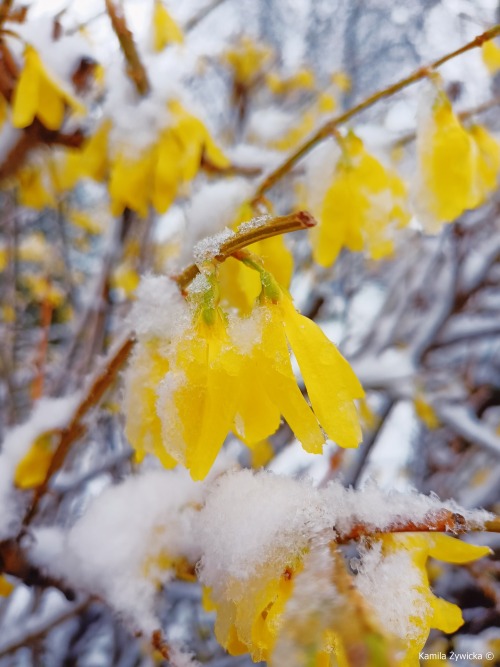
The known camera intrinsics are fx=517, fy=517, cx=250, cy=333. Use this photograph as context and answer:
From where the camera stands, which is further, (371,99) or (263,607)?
(371,99)

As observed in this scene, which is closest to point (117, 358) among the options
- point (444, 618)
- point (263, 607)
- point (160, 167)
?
point (263, 607)

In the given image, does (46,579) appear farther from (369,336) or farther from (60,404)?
(369,336)

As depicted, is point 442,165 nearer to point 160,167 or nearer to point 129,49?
point 160,167

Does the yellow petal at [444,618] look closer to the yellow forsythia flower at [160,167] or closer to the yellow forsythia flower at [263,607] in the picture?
the yellow forsythia flower at [263,607]

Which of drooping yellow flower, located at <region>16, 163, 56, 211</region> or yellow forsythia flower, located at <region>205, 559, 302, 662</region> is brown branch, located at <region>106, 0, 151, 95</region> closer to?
drooping yellow flower, located at <region>16, 163, 56, 211</region>

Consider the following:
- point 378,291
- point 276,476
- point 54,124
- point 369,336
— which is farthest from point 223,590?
point 378,291
